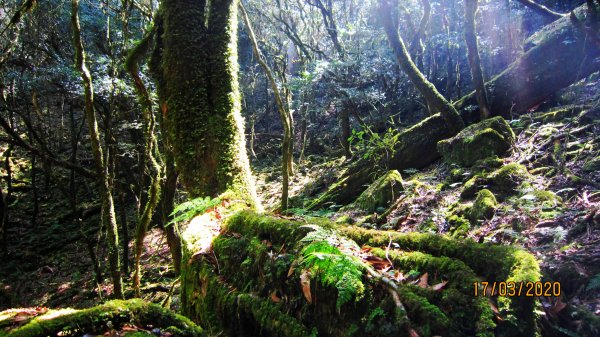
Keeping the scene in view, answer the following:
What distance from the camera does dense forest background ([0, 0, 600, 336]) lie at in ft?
8.35

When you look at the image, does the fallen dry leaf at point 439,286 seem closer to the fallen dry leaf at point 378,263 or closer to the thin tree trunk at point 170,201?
the fallen dry leaf at point 378,263

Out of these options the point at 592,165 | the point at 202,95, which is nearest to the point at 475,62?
the point at 592,165

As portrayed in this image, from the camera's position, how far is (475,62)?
7.98m

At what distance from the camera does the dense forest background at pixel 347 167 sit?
2.54 m

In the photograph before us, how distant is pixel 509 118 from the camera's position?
25.9ft

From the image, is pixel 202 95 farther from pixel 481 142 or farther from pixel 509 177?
pixel 481 142

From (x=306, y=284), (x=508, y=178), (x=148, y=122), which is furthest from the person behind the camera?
(x=148, y=122)

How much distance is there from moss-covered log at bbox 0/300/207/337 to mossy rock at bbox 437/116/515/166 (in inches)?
233

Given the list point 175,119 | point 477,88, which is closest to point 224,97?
point 175,119

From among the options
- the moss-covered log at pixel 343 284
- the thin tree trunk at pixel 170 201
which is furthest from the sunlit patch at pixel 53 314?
the thin tree trunk at pixel 170 201

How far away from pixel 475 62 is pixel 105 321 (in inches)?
329

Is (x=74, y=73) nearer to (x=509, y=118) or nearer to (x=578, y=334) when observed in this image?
(x=509, y=118)

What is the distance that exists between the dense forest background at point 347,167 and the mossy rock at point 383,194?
0.05 metres

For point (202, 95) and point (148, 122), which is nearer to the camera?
point (202, 95)
